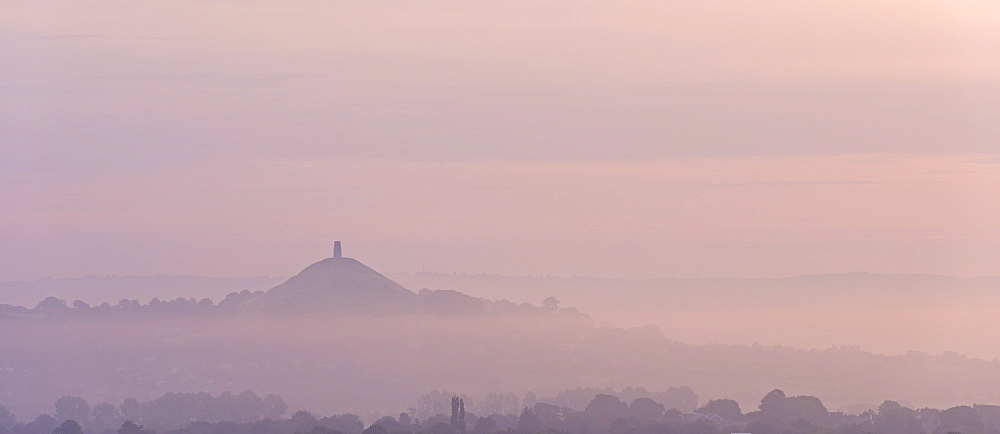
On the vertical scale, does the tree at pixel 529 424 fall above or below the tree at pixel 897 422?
above

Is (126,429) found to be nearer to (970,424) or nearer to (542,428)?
(542,428)

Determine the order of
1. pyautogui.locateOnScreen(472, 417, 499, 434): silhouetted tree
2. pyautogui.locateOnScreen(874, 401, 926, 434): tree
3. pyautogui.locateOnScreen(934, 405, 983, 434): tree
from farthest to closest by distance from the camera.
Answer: pyautogui.locateOnScreen(472, 417, 499, 434): silhouetted tree, pyautogui.locateOnScreen(874, 401, 926, 434): tree, pyautogui.locateOnScreen(934, 405, 983, 434): tree

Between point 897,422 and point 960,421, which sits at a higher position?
point 897,422

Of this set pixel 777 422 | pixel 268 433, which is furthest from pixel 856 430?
pixel 268 433

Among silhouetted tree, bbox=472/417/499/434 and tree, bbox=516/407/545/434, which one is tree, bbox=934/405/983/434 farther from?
silhouetted tree, bbox=472/417/499/434

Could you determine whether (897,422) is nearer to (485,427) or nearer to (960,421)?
(960,421)

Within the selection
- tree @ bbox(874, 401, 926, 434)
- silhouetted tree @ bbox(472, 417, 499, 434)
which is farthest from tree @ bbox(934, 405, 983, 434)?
silhouetted tree @ bbox(472, 417, 499, 434)

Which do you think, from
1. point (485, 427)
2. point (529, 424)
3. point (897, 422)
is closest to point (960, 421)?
point (897, 422)

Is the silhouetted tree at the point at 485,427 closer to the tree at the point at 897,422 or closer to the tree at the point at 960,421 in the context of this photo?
the tree at the point at 897,422

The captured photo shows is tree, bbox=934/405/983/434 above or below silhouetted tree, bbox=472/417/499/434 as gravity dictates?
below

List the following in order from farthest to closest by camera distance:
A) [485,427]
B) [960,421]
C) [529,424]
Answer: [529,424]
[485,427]
[960,421]

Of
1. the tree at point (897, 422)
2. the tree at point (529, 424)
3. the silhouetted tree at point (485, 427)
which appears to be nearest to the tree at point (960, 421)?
the tree at point (897, 422)
